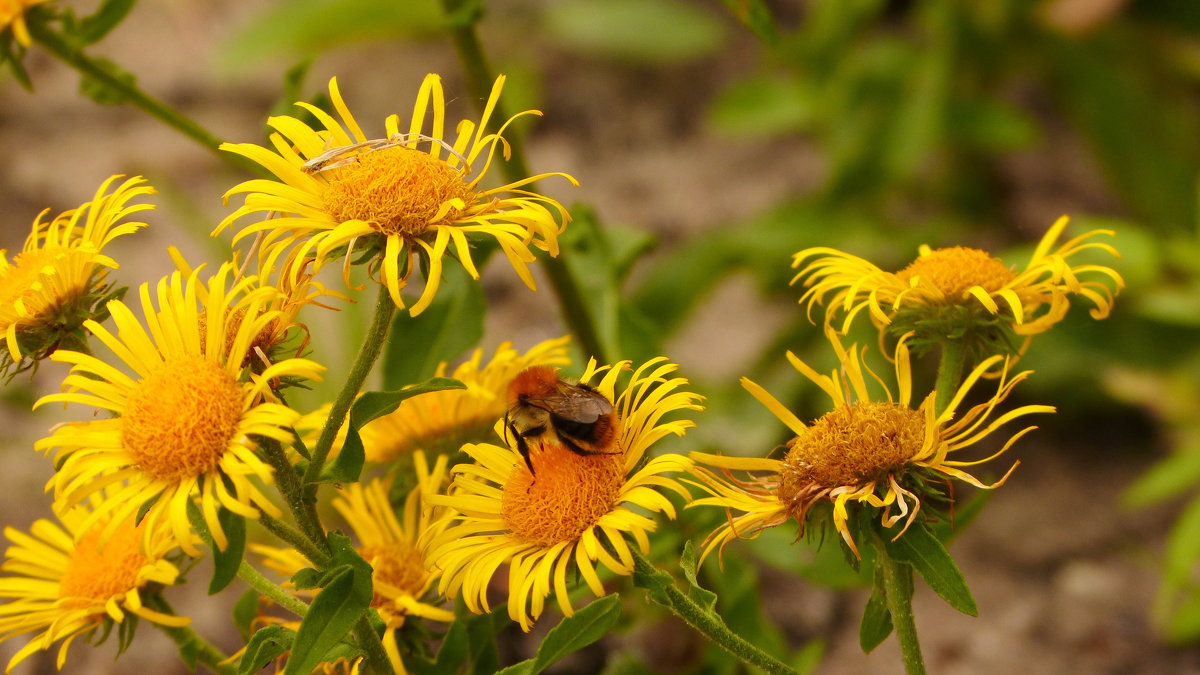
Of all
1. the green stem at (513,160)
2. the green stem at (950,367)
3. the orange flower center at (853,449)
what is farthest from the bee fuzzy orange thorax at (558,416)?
the green stem at (513,160)

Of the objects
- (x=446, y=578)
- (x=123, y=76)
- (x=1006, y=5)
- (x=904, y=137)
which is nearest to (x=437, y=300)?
(x=123, y=76)

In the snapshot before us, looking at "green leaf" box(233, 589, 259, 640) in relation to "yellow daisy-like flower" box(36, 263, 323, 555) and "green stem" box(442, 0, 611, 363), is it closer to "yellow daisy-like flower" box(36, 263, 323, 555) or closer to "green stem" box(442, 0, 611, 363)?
"yellow daisy-like flower" box(36, 263, 323, 555)

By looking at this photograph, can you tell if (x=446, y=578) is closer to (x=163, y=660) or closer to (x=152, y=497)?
(x=152, y=497)

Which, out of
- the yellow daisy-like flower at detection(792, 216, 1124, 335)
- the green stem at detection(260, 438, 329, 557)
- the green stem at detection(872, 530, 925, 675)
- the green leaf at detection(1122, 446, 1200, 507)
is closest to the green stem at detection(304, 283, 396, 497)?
the green stem at detection(260, 438, 329, 557)

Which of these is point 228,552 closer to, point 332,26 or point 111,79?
point 111,79

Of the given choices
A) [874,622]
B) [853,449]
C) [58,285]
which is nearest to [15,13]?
[58,285]

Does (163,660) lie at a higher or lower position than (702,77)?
lower
